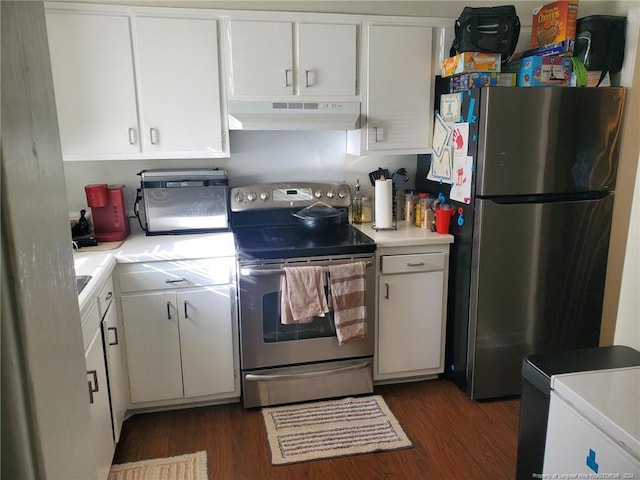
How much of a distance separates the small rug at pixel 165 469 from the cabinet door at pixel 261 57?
1882mm

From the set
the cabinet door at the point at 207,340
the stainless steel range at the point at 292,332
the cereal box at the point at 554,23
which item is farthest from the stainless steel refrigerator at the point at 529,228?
the cabinet door at the point at 207,340

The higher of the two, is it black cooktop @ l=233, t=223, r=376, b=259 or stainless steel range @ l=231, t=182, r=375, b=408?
black cooktop @ l=233, t=223, r=376, b=259

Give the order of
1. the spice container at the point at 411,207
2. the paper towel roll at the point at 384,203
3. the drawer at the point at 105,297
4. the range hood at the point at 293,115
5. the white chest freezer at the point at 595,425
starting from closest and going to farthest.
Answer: the white chest freezer at the point at 595,425, the drawer at the point at 105,297, the range hood at the point at 293,115, the paper towel roll at the point at 384,203, the spice container at the point at 411,207

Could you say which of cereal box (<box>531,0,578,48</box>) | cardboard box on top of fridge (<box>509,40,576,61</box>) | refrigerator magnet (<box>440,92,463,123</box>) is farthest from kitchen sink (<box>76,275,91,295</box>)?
cereal box (<box>531,0,578,48</box>)

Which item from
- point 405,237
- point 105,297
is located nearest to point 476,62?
point 405,237

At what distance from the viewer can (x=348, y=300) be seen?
2.67 metres

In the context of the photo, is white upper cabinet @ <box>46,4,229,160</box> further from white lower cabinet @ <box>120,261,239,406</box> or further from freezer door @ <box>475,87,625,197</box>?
freezer door @ <box>475,87,625,197</box>

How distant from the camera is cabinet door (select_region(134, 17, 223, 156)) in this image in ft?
8.43

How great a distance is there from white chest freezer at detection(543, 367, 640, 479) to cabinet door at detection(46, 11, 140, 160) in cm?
231

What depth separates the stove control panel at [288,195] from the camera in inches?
118

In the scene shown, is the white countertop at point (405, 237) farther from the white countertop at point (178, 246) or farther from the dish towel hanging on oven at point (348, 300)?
the dish towel hanging on oven at point (348, 300)

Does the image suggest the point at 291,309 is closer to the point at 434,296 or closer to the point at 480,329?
the point at 434,296

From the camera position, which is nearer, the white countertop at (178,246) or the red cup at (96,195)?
the white countertop at (178,246)

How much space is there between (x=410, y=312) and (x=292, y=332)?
697mm
